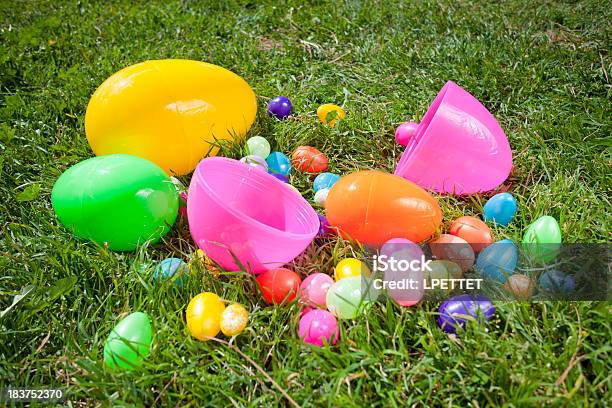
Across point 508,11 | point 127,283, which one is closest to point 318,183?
point 127,283

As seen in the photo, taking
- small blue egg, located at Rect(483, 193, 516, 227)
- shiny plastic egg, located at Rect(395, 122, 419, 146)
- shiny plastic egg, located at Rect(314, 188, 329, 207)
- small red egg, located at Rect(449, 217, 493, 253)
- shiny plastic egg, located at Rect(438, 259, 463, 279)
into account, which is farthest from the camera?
shiny plastic egg, located at Rect(395, 122, 419, 146)

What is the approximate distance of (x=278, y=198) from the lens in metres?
1.90

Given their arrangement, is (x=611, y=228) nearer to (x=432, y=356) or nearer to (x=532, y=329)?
(x=532, y=329)

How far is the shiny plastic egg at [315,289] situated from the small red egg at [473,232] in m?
Answer: 0.45

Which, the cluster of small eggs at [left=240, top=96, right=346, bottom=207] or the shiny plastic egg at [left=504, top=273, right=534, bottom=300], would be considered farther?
the cluster of small eggs at [left=240, top=96, right=346, bottom=207]

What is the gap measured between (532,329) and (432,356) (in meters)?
0.28

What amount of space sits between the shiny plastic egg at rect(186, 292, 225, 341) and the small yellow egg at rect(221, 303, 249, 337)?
0.07 ft

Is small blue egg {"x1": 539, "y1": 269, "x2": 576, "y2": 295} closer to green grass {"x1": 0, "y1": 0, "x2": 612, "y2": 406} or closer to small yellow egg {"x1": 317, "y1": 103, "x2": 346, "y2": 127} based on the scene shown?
green grass {"x1": 0, "y1": 0, "x2": 612, "y2": 406}

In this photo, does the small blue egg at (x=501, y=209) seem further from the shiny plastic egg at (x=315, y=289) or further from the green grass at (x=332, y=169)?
the shiny plastic egg at (x=315, y=289)

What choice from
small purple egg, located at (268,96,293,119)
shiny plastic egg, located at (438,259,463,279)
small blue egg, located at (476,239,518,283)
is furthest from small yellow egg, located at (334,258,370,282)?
small purple egg, located at (268,96,293,119)

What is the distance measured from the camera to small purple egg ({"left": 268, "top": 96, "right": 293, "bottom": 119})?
2523 millimetres

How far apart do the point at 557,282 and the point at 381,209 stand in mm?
523

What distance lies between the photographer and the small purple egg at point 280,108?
252 centimetres

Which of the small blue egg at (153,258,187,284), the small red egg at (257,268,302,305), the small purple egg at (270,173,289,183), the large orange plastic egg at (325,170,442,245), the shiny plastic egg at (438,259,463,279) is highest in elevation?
the large orange plastic egg at (325,170,442,245)
